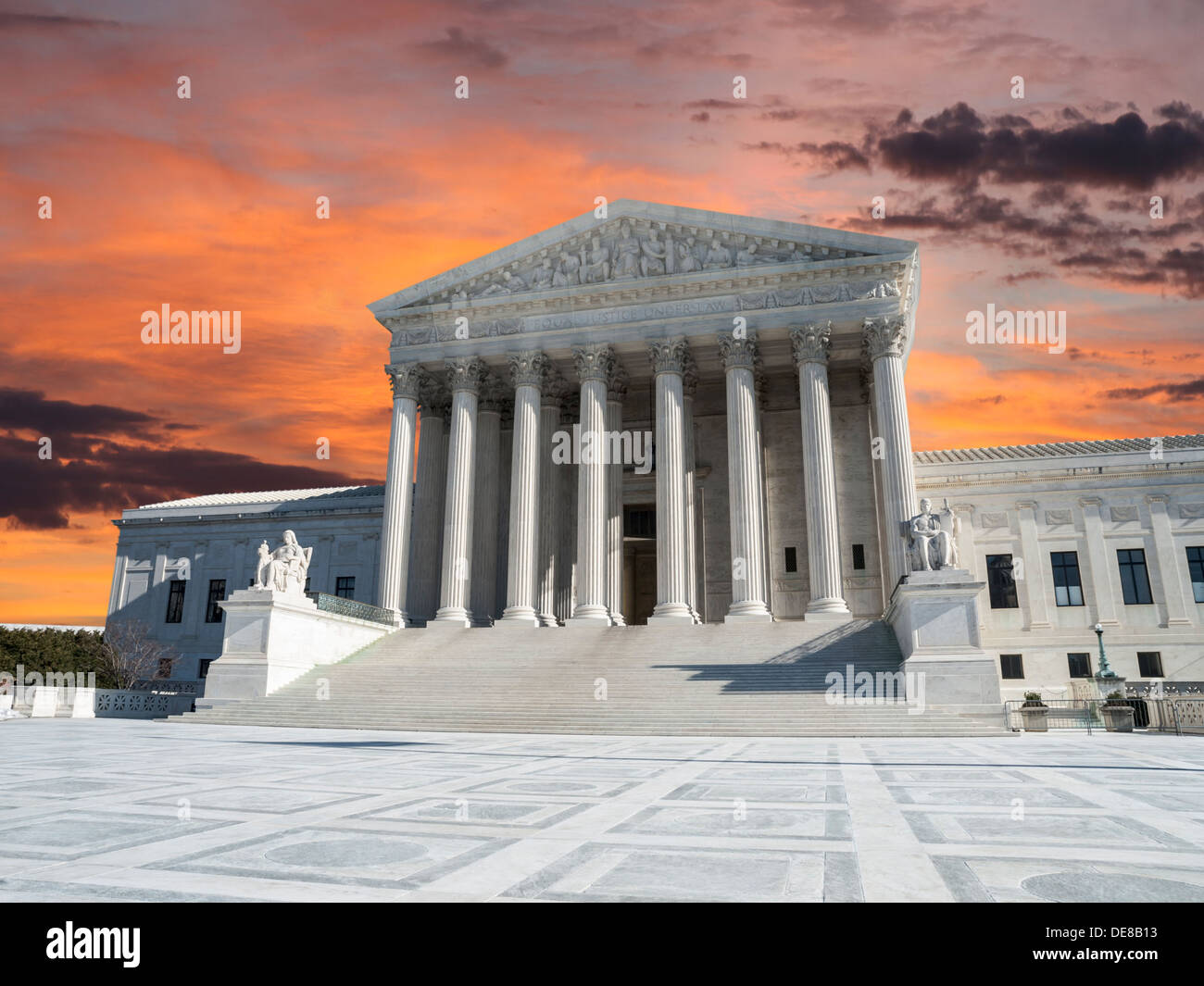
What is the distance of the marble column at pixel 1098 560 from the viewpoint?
131 feet

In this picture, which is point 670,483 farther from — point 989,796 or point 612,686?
point 989,796

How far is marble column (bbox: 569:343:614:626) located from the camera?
36.3 meters

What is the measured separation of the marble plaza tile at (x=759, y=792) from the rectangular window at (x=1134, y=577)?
126 feet

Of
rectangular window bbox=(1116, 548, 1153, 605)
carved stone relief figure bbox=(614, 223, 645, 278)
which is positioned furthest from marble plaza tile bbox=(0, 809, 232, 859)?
rectangular window bbox=(1116, 548, 1153, 605)

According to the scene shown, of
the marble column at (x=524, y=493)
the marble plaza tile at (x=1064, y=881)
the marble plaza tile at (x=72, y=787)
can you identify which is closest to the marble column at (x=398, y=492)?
the marble column at (x=524, y=493)

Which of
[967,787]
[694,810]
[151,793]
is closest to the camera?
[694,810]

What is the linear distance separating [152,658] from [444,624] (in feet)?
91.6

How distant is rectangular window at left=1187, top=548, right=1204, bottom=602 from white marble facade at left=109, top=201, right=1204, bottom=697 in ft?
1.35

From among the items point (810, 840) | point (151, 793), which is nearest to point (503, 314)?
point (151, 793)

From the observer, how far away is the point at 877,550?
40.6 meters

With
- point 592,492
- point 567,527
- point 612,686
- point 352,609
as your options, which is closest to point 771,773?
point 612,686
